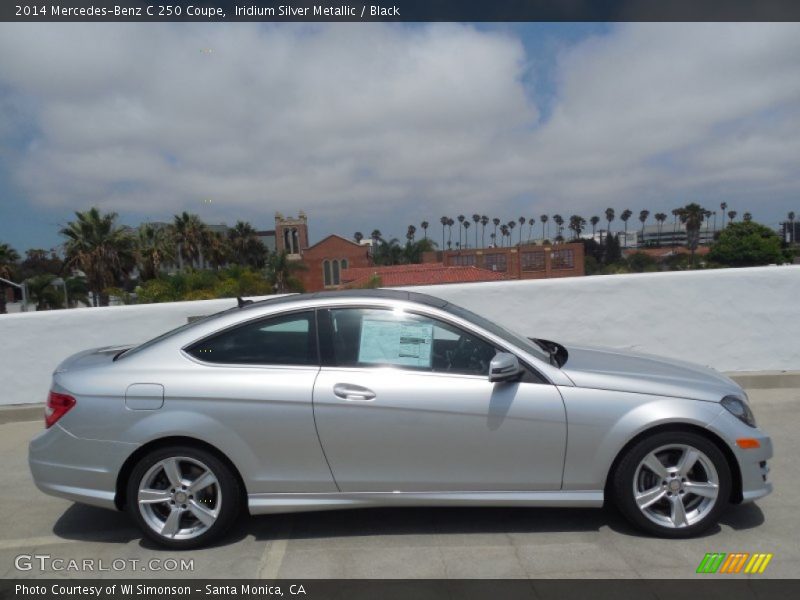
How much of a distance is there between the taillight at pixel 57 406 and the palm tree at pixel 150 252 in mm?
41610

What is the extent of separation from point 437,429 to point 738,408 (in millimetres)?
1832

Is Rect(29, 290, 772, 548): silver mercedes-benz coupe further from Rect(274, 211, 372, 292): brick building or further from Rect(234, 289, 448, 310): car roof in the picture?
Rect(274, 211, 372, 292): brick building

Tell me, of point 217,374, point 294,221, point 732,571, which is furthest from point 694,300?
point 294,221

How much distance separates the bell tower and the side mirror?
87199 mm

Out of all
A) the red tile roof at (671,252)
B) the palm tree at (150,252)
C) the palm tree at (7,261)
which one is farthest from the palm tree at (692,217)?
the palm tree at (7,261)

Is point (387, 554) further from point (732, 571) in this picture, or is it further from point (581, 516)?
point (732, 571)

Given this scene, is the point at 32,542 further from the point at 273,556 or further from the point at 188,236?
the point at 188,236

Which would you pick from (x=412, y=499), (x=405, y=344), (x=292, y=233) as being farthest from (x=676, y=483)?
(x=292, y=233)

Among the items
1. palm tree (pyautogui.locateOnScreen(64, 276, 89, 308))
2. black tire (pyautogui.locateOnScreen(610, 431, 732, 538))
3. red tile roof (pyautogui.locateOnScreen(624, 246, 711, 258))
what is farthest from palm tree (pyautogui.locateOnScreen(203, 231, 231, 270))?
black tire (pyautogui.locateOnScreen(610, 431, 732, 538))

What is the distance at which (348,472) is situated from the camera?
3771 mm

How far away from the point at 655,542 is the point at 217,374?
2784 mm

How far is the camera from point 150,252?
4569 cm

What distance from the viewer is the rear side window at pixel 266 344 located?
3.93 m

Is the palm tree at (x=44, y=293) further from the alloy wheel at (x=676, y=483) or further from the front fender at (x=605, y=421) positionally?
the alloy wheel at (x=676, y=483)
